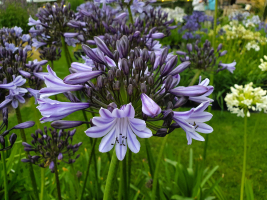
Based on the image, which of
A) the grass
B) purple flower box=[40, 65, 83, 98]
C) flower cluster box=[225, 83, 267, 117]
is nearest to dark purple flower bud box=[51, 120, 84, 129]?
purple flower box=[40, 65, 83, 98]

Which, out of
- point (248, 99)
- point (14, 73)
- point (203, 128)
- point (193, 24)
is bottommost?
point (193, 24)

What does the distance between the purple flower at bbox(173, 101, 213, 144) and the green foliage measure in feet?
9.75

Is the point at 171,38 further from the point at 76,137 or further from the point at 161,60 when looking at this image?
the point at 161,60

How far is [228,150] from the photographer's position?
16.1 feet

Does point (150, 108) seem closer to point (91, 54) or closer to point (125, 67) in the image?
point (125, 67)

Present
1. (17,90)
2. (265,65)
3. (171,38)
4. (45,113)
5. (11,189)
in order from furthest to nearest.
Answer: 1. (171,38)
2. (265,65)
3. (11,189)
4. (17,90)
5. (45,113)

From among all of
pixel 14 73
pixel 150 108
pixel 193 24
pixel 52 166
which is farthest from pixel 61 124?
pixel 193 24

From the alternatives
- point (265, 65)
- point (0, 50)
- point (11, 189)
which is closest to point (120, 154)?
point (0, 50)

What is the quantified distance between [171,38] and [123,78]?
10.8 m

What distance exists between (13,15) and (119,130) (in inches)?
116

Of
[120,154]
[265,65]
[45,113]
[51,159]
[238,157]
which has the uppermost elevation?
[45,113]

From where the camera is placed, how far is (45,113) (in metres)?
1.22

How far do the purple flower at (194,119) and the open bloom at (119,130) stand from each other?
200 millimetres

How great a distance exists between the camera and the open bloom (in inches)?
45.0
